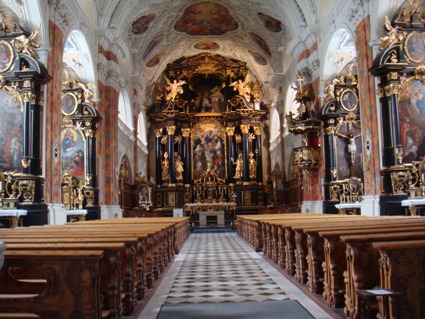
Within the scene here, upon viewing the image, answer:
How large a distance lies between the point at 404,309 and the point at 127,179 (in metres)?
20.3

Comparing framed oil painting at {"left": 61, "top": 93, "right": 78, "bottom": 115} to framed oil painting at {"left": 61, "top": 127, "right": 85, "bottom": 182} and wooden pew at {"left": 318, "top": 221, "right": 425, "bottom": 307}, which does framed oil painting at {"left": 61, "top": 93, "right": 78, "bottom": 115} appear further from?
wooden pew at {"left": 318, "top": 221, "right": 425, "bottom": 307}

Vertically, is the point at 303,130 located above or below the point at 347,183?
above

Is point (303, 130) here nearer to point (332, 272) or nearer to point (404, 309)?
point (332, 272)

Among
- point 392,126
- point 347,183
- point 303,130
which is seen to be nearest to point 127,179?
point 303,130

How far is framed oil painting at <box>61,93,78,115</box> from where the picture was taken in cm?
1539

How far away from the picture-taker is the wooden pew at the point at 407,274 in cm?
336

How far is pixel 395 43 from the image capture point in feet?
36.4

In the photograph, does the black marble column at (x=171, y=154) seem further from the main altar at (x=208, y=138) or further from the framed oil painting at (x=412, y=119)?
the framed oil painting at (x=412, y=119)

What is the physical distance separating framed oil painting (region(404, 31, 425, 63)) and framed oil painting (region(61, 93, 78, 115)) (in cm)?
Result: 961

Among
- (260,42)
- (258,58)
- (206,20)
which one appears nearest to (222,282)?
(206,20)

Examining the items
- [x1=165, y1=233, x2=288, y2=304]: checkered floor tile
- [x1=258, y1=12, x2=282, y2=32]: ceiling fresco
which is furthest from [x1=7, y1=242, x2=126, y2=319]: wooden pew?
[x1=258, y1=12, x2=282, y2=32]: ceiling fresco

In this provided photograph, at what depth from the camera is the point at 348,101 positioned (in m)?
15.6

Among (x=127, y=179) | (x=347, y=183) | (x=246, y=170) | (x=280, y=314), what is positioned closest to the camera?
(x=280, y=314)

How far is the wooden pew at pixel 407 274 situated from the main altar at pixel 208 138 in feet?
76.1
